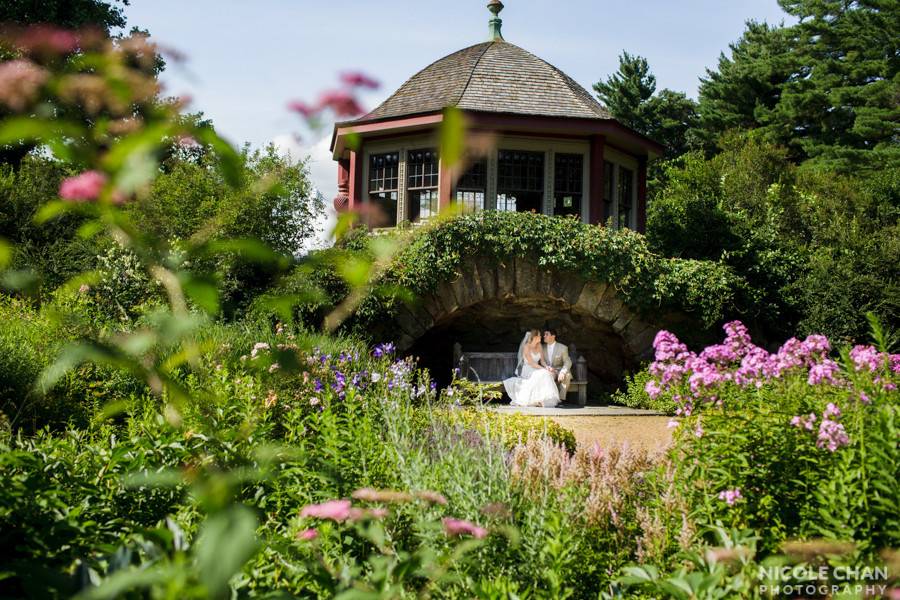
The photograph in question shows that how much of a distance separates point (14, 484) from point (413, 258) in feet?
30.3

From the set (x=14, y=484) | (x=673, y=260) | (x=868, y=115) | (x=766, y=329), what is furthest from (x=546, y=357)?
(x=868, y=115)

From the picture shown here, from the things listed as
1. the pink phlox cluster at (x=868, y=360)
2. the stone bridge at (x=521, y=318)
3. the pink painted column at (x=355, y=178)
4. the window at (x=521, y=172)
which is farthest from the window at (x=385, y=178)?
the pink phlox cluster at (x=868, y=360)

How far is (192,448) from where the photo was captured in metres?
3.64

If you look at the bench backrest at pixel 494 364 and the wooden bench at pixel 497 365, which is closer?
the wooden bench at pixel 497 365

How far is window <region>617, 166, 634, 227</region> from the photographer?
16.0 meters

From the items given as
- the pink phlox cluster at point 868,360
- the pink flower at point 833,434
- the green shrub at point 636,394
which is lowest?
the green shrub at point 636,394

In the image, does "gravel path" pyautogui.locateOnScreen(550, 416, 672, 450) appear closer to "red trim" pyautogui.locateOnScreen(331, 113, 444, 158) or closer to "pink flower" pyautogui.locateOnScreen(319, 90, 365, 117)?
"red trim" pyautogui.locateOnScreen(331, 113, 444, 158)

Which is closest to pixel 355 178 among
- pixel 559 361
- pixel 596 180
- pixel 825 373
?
pixel 596 180

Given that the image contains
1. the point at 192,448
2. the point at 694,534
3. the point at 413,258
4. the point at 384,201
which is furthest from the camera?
the point at 384,201

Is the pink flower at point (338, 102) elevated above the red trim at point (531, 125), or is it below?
below

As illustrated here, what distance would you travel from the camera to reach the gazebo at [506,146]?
13.8 m

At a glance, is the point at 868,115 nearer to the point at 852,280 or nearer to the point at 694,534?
the point at 852,280

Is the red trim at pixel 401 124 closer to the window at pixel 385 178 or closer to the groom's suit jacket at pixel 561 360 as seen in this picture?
the window at pixel 385 178

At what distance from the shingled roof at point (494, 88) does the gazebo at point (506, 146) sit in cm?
2
